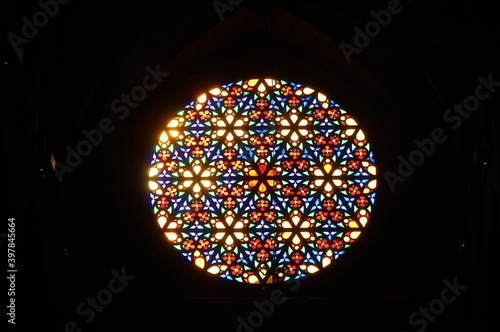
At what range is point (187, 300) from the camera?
17359 mm

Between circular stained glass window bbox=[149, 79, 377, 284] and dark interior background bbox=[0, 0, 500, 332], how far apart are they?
0.69 feet

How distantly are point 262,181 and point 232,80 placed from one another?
70.4 inches

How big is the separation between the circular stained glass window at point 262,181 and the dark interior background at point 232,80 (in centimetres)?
21

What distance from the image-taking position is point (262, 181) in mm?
18562

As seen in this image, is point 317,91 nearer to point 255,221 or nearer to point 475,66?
point 255,221

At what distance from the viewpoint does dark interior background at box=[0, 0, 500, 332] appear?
52.8 feet

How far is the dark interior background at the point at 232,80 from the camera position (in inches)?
634

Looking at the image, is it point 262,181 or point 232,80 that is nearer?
point 262,181

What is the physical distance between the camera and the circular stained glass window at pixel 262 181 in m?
18.1

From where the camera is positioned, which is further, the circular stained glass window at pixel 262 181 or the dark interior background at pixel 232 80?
the circular stained glass window at pixel 262 181

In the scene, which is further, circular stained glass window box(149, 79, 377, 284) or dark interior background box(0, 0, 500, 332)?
circular stained glass window box(149, 79, 377, 284)

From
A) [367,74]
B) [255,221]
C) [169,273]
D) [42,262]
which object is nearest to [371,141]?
[367,74]

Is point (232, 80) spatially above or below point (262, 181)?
above

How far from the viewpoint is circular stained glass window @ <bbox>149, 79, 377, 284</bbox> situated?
18062mm
